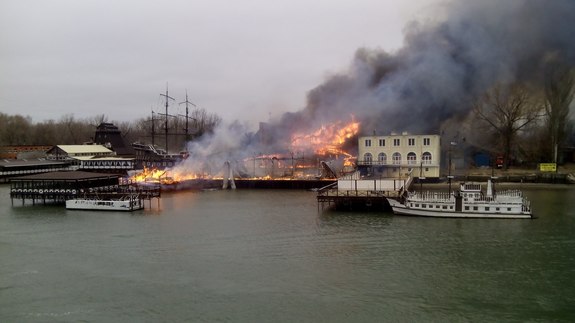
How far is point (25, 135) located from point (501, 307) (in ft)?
433

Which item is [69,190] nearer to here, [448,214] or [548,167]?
[448,214]

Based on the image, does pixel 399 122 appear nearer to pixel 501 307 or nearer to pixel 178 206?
pixel 178 206

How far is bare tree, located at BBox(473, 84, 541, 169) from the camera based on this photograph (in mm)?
73938

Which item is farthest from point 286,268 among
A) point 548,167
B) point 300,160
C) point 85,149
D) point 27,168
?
point 85,149

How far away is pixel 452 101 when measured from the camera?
252ft

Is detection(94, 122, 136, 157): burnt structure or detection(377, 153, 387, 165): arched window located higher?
detection(94, 122, 136, 157): burnt structure

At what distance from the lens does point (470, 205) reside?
38188 millimetres

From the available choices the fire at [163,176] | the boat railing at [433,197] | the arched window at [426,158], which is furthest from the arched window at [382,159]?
the boat railing at [433,197]

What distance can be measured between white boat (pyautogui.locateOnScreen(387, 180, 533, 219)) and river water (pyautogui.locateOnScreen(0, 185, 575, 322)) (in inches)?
44.5

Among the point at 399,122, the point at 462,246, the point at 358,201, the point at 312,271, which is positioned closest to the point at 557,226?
the point at 462,246

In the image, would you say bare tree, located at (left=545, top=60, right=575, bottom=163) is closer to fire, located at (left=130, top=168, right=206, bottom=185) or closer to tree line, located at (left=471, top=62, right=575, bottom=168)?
tree line, located at (left=471, top=62, right=575, bottom=168)

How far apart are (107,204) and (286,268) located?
24919 millimetres

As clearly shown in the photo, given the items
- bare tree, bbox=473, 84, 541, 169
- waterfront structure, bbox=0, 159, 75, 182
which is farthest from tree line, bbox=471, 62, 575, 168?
waterfront structure, bbox=0, 159, 75, 182

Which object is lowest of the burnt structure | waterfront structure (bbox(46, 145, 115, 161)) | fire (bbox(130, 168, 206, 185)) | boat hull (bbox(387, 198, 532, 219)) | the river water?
the river water
